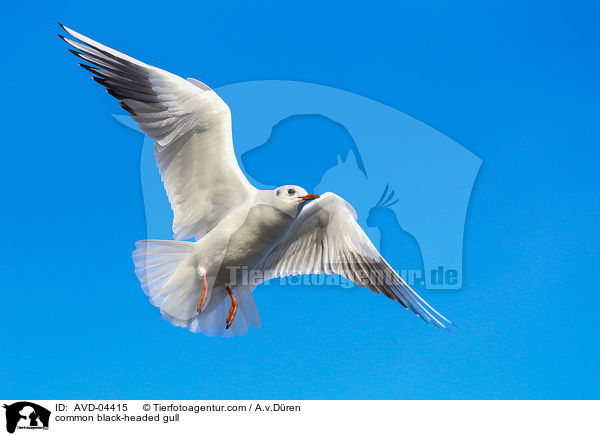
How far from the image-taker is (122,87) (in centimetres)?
302

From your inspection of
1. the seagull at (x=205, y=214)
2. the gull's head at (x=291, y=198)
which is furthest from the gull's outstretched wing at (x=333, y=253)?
the gull's head at (x=291, y=198)

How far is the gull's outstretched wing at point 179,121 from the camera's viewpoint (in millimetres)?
3010

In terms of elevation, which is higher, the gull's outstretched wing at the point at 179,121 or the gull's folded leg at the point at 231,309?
the gull's outstretched wing at the point at 179,121

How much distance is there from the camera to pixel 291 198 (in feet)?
9.66

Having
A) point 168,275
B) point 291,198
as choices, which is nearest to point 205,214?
point 168,275

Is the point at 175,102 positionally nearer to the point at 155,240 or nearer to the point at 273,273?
the point at 155,240

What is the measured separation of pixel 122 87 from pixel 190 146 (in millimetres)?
364

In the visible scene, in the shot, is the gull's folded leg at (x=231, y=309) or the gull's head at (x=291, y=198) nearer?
the gull's head at (x=291, y=198)

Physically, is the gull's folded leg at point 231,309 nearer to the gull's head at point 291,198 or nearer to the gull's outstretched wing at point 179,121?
the gull's outstretched wing at point 179,121

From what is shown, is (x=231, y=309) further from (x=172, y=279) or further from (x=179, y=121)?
(x=179, y=121)

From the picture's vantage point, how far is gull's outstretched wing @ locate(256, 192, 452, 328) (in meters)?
3.35

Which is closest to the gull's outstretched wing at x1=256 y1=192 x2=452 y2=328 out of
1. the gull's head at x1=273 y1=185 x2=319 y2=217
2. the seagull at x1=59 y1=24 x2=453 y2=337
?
the seagull at x1=59 y1=24 x2=453 y2=337
